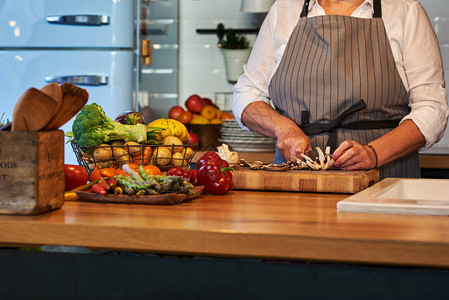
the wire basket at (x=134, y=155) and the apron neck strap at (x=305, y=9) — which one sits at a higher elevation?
the apron neck strap at (x=305, y=9)

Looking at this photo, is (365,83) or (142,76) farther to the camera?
(142,76)

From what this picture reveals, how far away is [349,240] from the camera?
2.99ft

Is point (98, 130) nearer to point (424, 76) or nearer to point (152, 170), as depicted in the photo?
point (152, 170)

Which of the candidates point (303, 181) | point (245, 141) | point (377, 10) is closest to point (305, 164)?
point (303, 181)

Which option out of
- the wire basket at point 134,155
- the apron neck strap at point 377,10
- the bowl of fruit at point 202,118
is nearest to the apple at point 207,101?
the bowl of fruit at point 202,118

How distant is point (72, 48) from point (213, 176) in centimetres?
181

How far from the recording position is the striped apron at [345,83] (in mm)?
2014

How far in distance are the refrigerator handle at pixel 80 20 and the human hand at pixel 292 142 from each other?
135 centimetres

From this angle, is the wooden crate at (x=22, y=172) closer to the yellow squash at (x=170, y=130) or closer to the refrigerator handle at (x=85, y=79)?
the yellow squash at (x=170, y=130)

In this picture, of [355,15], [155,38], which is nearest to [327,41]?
[355,15]

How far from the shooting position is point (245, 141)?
282 cm

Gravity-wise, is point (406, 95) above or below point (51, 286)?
above

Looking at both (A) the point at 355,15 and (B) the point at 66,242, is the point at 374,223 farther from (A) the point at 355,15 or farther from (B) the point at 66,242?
(A) the point at 355,15

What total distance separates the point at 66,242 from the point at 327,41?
1281mm
